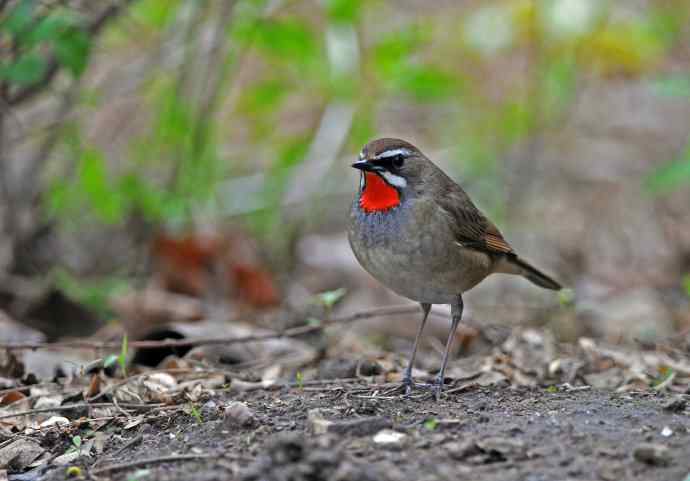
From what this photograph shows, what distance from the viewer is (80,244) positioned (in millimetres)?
10172

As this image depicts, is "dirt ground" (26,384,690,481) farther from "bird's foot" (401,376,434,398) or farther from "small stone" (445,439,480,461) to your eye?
"bird's foot" (401,376,434,398)

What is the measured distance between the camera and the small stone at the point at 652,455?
3982 millimetres

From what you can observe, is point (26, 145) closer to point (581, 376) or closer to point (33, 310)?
point (33, 310)

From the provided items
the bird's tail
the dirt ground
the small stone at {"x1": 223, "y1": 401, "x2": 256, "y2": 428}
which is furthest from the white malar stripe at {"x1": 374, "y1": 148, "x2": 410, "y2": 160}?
the small stone at {"x1": 223, "y1": 401, "x2": 256, "y2": 428}

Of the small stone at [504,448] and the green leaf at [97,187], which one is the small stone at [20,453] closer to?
the small stone at [504,448]

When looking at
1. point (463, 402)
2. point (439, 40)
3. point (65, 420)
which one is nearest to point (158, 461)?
point (65, 420)

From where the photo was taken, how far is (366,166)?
18.9 feet

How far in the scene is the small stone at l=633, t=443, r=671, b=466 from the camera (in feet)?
13.1

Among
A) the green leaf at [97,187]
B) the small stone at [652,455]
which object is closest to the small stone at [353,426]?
the small stone at [652,455]

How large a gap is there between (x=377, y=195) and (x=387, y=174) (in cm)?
14

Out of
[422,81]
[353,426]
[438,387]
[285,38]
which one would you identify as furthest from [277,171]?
[353,426]

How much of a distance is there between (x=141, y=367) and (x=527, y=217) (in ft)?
20.4

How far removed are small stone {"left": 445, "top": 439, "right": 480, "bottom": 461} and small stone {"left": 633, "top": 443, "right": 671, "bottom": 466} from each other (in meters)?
0.64

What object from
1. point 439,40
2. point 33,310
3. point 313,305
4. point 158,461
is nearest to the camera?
point 158,461
